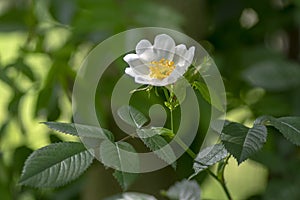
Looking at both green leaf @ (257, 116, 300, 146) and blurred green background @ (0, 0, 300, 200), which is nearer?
Result: green leaf @ (257, 116, 300, 146)

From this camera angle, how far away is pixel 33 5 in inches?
37.9

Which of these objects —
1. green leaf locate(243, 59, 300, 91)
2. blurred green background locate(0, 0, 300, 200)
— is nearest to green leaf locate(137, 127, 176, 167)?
blurred green background locate(0, 0, 300, 200)

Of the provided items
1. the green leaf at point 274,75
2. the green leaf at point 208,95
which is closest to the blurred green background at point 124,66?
the green leaf at point 274,75

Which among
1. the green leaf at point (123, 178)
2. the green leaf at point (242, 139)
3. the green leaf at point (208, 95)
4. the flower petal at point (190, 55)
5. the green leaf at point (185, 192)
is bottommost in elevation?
the green leaf at point (185, 192)

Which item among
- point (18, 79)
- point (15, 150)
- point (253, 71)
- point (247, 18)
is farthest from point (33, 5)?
point (247, 18)

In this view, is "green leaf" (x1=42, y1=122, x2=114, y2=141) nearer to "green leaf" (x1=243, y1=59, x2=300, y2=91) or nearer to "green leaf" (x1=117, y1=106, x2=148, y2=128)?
"green leaf" (x1=117, y1=106, x2=148, y2=128)

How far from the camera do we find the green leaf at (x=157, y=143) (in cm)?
46

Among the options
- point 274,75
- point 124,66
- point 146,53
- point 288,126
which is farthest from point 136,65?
point 274,75

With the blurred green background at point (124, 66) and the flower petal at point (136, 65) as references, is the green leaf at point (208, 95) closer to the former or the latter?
the flower petal at point (136, 65)

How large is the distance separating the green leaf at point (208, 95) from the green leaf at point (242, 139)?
2 cm

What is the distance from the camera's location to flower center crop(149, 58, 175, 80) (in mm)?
488

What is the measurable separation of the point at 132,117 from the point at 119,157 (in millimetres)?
42

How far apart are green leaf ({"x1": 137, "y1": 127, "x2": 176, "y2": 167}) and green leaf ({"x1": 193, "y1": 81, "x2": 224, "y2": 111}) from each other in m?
0.04

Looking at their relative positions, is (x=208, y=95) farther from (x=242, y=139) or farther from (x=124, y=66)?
(x=124, y=66)
